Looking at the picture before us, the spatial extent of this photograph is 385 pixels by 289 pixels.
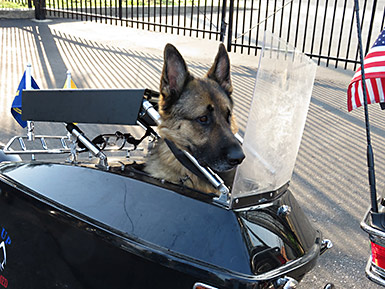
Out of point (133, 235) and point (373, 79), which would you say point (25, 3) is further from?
point (133, 235)

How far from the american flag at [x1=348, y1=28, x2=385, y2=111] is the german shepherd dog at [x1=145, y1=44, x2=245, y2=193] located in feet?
2.52

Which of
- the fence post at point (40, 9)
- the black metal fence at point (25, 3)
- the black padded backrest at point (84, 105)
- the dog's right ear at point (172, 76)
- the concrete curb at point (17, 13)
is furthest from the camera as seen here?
the black metal fence at point (25, 3)

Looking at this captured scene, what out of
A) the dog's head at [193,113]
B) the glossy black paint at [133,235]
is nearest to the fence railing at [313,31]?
the dog's head at [193,113]

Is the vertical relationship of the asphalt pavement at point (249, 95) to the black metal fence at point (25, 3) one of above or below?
below

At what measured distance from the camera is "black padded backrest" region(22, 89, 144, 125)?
8.20 ft

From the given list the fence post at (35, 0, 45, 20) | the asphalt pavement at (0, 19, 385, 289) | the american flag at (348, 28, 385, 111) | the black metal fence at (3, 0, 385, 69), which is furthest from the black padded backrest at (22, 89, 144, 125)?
the fence post at (35, 0, 45, 20)

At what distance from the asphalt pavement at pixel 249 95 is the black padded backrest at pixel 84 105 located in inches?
78.8

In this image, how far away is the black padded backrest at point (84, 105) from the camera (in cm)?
250

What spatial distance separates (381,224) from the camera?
2111 mm

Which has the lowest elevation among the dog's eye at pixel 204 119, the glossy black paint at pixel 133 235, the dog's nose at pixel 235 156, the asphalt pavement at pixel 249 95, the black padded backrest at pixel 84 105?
the asphalt pavement at pixel 249 95

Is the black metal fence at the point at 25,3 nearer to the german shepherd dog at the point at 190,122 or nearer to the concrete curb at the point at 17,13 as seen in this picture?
the concrete curb at the point at 17,13

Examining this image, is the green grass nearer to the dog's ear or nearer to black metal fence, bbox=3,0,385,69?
black metal fence, bbox=3,0,385,69

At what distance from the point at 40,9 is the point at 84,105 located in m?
11.8

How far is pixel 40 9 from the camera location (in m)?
13.3
